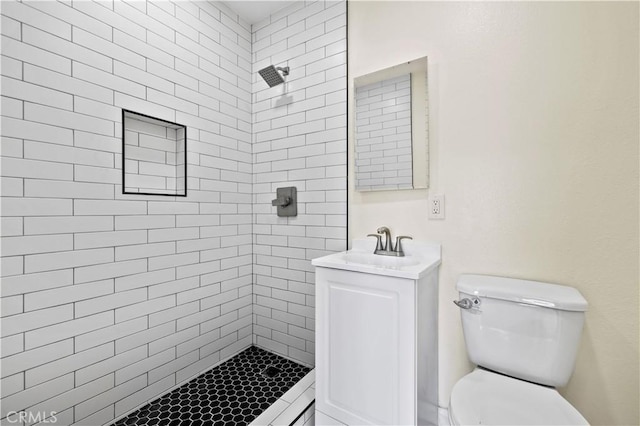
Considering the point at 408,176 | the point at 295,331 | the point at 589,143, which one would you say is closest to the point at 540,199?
the point at 589,143

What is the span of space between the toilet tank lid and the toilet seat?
317 millimetres

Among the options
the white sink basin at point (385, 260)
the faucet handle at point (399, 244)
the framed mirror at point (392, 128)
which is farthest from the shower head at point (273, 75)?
the faucet handle at point (399, 244)

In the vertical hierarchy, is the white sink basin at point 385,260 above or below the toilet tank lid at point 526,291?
above

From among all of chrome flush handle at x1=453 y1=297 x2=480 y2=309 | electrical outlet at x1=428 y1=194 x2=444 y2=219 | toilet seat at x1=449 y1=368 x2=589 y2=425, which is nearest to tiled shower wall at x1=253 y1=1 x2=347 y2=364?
electrical outlet at x1=428 y1=194 x2=444 y2=219

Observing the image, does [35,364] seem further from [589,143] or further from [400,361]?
[589,143]

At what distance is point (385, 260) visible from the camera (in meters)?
1.55

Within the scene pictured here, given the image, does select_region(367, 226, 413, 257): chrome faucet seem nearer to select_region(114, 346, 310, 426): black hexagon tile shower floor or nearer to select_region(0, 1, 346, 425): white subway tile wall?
select_region(0, 1, 346, 425): white subway tile wall

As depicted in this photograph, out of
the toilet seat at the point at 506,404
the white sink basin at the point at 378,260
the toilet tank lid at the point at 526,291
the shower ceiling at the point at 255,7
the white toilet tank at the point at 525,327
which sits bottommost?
the toilet seat at the point at 506,404

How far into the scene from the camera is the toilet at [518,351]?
945 mm

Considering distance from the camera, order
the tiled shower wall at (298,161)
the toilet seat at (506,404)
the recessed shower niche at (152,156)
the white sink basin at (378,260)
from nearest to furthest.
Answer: the toilet seat at (506,404), the white sink basin at (378,260), the recessed shower niche at (152,156), the tiled shower wall at (298,161)

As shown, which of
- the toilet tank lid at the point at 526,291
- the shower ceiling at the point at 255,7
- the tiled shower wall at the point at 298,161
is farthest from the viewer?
the shower ceiling at the point at 255,7

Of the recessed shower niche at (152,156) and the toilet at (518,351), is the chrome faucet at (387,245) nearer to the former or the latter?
the toilet at (518,351)

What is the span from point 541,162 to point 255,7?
2.10 meters

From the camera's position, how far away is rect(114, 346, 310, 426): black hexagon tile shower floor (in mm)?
1483
